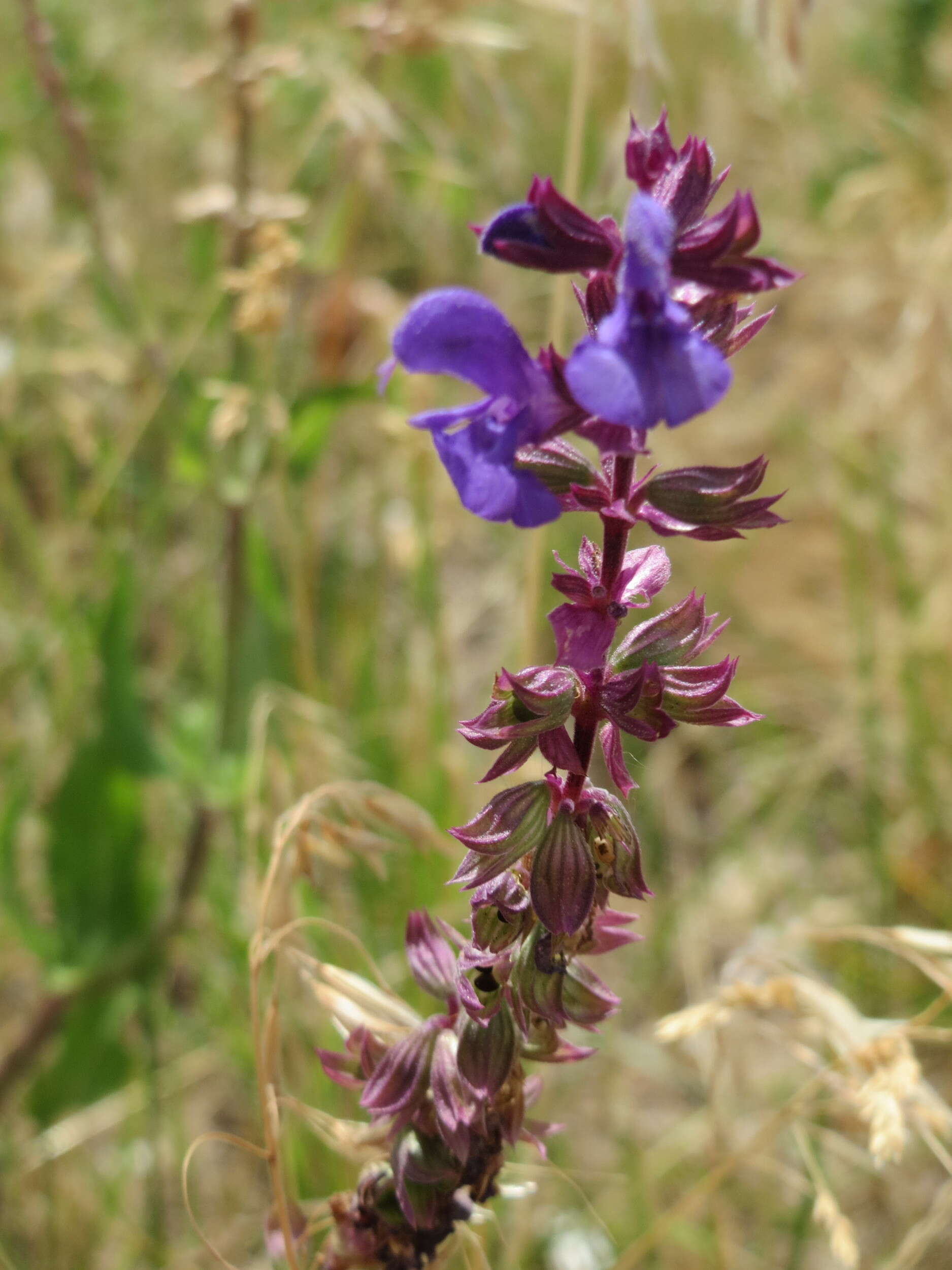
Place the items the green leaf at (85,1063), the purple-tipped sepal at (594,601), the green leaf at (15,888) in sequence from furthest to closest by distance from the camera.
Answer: the green leaf at (85,1063)
the green leaf at (15,888)
the purple-tipped sepal at (594,601)

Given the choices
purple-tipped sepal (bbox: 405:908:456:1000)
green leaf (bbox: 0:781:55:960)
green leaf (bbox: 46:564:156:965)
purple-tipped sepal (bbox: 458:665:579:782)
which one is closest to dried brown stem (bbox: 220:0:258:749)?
green leaf (bbox: 46:564:156:965)

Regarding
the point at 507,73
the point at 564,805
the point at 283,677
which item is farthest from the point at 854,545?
the point at 507,73

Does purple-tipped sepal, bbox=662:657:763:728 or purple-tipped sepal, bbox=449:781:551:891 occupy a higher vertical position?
purple-tipped sepal, bbox=662:657:763:728

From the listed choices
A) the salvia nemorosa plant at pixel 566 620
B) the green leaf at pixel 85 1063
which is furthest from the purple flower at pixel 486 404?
the green leaf at pixel 85 1063

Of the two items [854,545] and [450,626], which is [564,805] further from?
[450,626]

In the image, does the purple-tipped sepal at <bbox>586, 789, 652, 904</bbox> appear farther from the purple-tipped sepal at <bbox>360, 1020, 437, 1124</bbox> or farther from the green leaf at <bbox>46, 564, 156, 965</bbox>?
the green leaf at <bbox>46, 564, 156, 965</bbox>

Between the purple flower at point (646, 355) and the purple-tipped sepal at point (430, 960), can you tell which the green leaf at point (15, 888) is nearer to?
the purple-tipped sepal at point (430, 960)

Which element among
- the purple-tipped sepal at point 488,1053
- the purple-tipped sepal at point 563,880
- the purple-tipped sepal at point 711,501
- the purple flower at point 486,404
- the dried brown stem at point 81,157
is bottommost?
the purple-tipped sepal at point 488,1053

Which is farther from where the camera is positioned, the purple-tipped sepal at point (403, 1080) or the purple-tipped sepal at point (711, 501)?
the purple-tipped sepal at point (403, 1080)
